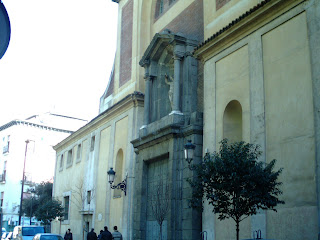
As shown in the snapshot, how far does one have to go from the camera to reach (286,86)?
40.5 feet

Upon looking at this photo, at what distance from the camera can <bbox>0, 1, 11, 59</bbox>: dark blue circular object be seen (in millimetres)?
2242

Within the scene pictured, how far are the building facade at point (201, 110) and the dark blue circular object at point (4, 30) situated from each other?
9662 mm

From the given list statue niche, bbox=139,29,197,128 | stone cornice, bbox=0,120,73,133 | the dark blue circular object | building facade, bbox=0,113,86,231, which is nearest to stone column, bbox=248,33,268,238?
statue niche, bbox=139,29,197,128

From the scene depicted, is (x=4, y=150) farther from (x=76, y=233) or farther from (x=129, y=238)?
(x=129, y=238)

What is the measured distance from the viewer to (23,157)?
5406 cm

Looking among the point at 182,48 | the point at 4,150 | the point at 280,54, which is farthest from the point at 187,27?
the point at 4,150

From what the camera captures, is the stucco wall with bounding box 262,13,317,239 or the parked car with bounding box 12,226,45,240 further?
the parked car with bounding box 12,226,45,240

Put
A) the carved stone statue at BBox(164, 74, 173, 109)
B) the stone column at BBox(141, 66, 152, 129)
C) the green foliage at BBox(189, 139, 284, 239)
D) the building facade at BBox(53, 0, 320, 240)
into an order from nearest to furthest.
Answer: the green foliage at BBox(189, 139, 284, 239) → the building facade at BBox(53, 0, 320, 240) → the carved stone statue at BBox(164, 74, 173, 109) → the stone column at BBox(141, 66, 152, 129)

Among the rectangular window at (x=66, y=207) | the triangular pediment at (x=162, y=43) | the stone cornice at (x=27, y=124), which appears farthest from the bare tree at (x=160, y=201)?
the stone cornice at (x=27, y=124)

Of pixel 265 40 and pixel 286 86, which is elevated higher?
pixel 265 40

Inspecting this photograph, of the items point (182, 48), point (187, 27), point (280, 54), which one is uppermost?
point (187, 27)

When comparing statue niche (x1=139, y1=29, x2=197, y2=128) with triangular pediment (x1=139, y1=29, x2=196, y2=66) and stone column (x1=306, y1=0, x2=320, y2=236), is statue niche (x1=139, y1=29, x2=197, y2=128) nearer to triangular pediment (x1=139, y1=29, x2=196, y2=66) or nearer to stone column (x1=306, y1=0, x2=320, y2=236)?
triangular pediment (x1=139, y1=29, x2=196, y2=66)

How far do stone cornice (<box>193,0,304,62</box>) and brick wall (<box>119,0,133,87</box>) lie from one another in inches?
342

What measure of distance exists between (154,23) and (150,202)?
1035 centimetres
